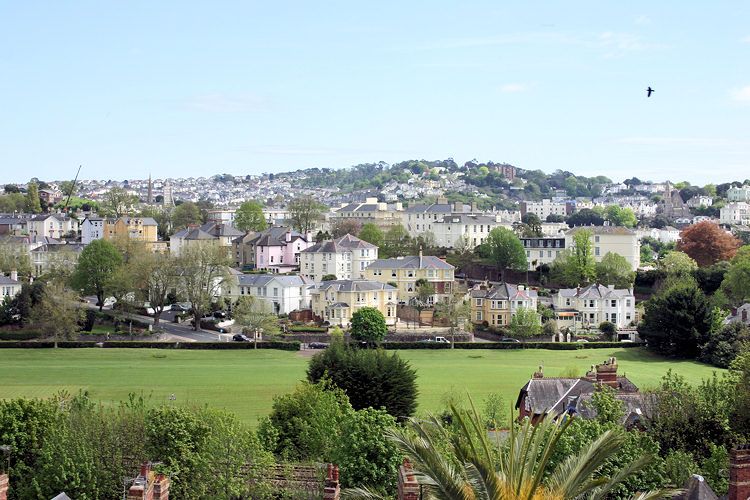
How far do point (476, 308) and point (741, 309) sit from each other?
1788 cm

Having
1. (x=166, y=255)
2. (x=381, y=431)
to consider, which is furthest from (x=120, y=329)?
(x=381, y=431)

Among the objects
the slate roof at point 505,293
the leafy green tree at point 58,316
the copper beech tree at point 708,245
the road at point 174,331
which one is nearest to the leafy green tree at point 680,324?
the slate roof at point 505,293

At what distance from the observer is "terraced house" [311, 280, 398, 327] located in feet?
252

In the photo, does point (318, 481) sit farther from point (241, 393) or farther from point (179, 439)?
point (241, 393)

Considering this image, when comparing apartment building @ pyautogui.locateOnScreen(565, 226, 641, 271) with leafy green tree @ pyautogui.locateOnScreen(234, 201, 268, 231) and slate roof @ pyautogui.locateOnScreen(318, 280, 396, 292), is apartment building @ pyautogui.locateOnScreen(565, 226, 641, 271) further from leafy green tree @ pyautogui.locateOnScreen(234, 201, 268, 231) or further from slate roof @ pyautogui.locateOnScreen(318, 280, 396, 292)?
leafy green tree @ pyautogui.locateOnScreen(234, 201, 268, 231)

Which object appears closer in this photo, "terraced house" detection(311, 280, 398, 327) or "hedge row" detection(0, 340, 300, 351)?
"hedge row" detection(0, 340, 300, 351)

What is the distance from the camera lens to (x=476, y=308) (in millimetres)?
77375

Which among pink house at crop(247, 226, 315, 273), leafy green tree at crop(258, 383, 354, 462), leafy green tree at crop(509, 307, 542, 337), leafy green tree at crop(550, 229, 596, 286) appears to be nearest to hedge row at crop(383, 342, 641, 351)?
leafy green tree at crop(509, 307, 542, 337)

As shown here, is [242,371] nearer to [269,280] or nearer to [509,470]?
[269,280]

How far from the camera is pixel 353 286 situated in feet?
254

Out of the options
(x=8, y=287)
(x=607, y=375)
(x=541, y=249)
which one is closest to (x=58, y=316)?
(x=8, y=287)

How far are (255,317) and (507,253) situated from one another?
30161mm

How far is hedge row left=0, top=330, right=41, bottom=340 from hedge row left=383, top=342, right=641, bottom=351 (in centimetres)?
2214

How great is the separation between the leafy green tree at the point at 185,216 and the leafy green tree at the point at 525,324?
6529 cm
